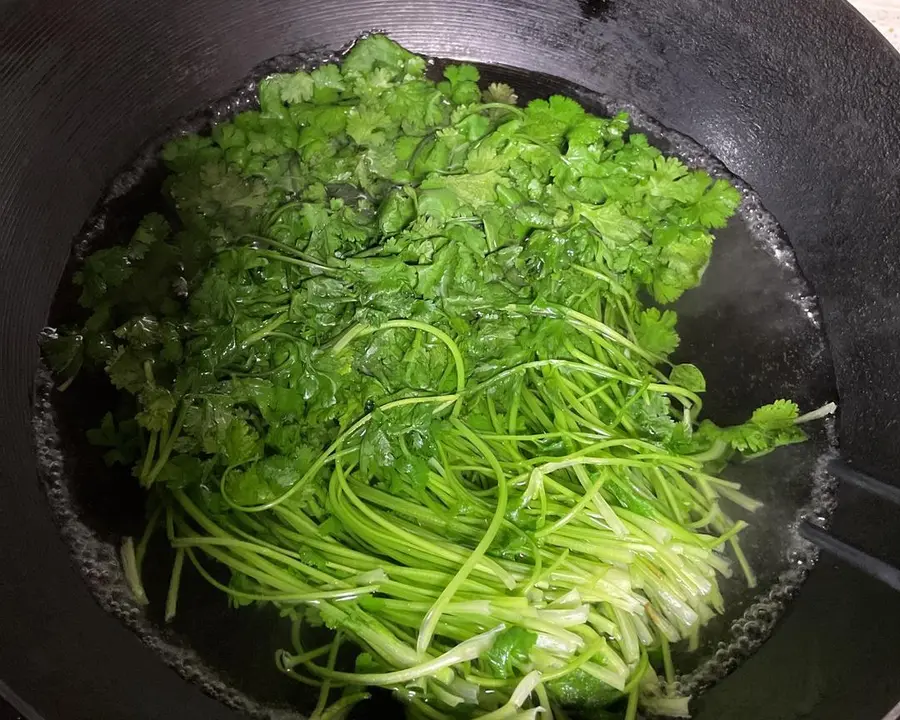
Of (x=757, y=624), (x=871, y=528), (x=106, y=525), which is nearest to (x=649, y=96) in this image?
(x=871, y=528)

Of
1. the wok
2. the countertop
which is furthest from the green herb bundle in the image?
the countertop

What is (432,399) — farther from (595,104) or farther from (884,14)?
→ (884,14)

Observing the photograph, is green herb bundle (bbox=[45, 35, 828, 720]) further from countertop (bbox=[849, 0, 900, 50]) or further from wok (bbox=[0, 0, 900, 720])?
countertop (bbox=[849, 0, 900, 50])

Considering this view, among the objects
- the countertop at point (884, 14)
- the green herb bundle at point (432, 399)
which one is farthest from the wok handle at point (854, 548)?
the countertop at point (884, 14)

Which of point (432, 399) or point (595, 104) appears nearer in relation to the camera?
point (432, 399)

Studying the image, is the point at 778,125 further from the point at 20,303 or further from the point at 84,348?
the point at 20,303

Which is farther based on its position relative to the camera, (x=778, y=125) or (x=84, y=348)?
(x=778, y=125)

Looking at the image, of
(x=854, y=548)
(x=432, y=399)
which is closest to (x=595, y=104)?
(x=432, y=399)
